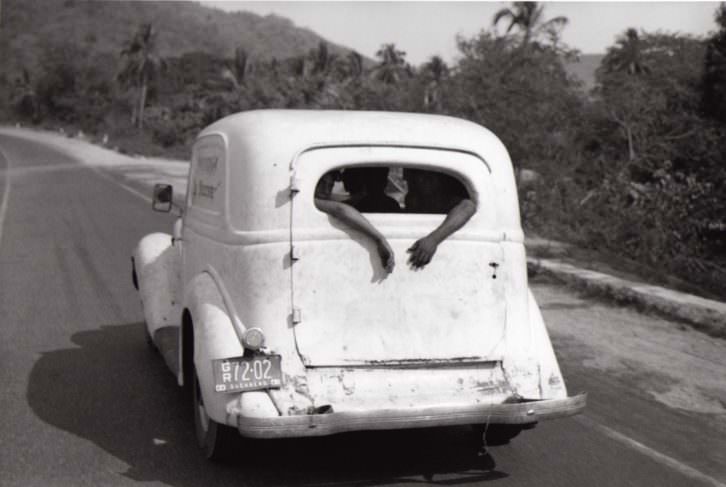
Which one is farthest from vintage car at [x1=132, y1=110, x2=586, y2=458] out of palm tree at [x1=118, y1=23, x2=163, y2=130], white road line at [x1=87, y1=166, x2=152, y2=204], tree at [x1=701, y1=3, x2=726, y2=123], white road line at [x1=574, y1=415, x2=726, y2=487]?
palm tree at [x1=118, y1=23, x2=163, y2=130]

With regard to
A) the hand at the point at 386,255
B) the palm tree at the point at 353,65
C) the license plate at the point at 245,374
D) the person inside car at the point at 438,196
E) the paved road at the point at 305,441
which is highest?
the palm tree at the point at 353,65

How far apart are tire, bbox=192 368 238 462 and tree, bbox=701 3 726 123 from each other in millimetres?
19932

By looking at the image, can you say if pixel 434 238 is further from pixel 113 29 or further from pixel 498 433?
pixel 113 29

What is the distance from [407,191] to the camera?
15.6 feet

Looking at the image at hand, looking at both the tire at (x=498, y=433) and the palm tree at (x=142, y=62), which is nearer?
the tire at (x=498, y=433)

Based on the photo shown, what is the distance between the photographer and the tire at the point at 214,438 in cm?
424

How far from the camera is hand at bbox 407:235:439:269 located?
4.28 meters

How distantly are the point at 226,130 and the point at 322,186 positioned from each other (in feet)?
2.35

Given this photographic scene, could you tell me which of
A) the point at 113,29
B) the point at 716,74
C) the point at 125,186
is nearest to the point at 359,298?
the point at 716,74

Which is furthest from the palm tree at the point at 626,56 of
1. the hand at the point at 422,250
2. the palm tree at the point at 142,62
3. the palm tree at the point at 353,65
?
the hand at the point at 422,250

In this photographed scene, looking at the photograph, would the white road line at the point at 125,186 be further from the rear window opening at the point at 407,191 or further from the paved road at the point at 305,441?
the rear window opening at the point at 407,191

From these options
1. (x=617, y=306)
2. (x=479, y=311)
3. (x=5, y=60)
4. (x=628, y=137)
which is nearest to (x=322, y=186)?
(x=479, y=311)

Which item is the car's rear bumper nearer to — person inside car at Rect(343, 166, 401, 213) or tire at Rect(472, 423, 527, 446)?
tire at Rect(472, 423, 527, 446)

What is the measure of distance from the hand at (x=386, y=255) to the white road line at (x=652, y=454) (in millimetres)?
1798
